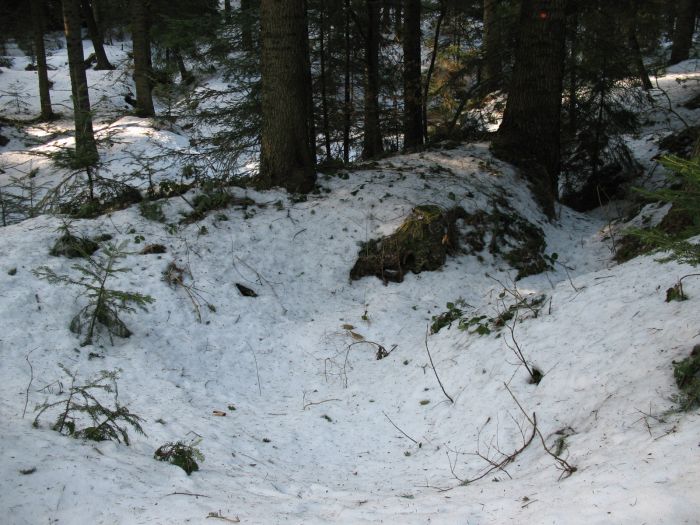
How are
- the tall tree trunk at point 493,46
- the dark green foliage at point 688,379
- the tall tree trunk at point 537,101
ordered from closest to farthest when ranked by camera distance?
the dark green foliage at point 688,379, the tall tree trunk at point 537,101, the tall tree trunk at point 493,46

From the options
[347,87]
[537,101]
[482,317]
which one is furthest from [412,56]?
[482,317]

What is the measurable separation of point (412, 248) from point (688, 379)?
4.51m

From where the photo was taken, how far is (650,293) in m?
4.15

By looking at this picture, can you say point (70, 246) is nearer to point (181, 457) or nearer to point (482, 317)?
point (181, 457)

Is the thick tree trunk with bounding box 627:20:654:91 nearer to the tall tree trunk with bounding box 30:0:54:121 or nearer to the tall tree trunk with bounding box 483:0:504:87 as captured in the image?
the tall tree trunk with bounding box 483:0:504:87

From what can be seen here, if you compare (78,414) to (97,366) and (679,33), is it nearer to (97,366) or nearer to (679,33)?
(97,366)

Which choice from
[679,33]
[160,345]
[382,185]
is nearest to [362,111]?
[382,185]

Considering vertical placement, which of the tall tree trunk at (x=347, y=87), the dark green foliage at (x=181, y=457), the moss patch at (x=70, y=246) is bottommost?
the dark green foliage at (x=181, y=457)

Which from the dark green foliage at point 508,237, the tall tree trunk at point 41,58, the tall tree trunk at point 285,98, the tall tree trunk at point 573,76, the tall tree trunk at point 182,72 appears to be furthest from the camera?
the tall tree trunk at point 41,58

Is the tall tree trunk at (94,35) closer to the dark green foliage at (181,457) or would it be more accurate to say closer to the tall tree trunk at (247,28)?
the tall tree trunk at (247,28)

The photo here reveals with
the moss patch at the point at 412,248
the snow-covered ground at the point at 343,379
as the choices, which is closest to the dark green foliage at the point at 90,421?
the snow-covered ground at the point at 343,379

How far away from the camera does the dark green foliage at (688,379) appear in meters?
2.69

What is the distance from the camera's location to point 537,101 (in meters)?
8.92

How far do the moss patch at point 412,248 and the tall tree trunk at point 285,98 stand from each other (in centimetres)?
189
